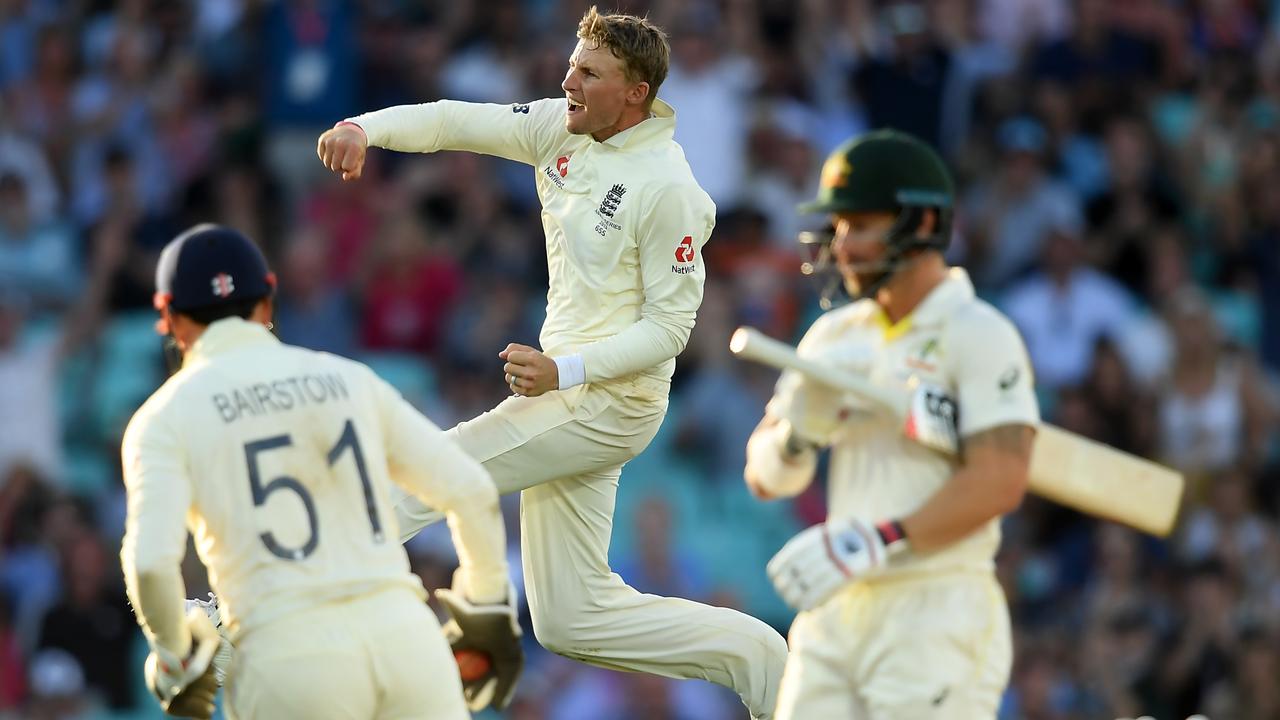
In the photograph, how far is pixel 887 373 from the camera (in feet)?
19.1

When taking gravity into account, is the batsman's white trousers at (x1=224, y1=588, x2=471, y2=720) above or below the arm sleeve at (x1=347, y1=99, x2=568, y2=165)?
below

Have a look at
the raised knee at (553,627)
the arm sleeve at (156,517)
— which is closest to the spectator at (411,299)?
the raised knee at (553,627)

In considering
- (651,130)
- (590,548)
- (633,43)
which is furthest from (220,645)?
(633,43)

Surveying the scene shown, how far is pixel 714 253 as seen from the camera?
12.6 meters

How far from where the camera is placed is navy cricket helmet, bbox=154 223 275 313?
5883 mm

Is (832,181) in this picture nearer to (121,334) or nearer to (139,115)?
(121,334)

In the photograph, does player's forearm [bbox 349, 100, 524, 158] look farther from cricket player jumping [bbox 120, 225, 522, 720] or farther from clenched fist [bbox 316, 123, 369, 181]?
cricket player jumping [bbox 120, 225, 522, 720]

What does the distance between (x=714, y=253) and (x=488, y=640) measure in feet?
22.0

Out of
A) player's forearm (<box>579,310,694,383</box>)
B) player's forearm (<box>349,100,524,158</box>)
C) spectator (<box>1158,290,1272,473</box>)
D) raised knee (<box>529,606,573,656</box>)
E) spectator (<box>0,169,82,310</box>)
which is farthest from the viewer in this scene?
spectator (<box>0,169,82,310</box>)

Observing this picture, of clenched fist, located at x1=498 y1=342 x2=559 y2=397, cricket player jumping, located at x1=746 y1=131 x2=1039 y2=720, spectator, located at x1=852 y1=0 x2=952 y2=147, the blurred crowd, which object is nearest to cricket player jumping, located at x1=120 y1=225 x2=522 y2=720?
clenched fist, located at x1=498 y1=342 x2=559 y2=397

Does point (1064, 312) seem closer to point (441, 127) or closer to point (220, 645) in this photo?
point (441, 127)

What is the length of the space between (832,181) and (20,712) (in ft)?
22.5

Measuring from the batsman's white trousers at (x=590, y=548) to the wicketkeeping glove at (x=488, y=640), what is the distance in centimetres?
86

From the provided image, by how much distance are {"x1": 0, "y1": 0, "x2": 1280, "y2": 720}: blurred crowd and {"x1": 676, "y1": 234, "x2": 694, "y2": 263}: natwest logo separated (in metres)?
4.45
